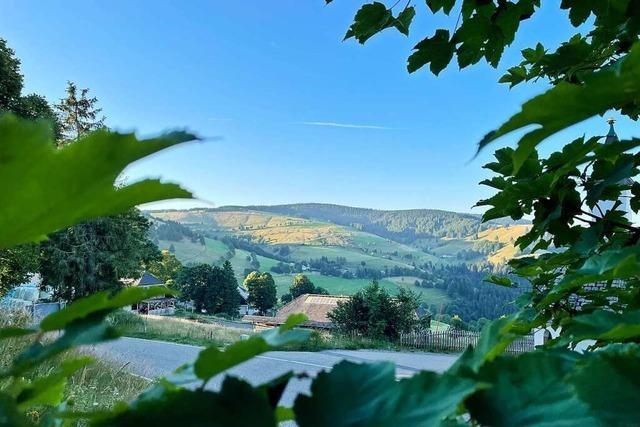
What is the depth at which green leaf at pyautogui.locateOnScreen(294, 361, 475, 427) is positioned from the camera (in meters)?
0.16

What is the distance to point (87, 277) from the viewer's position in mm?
13102

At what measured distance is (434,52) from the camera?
91 cm

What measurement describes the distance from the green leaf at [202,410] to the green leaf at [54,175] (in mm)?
74

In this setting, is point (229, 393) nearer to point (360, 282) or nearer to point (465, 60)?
point (465, 60)

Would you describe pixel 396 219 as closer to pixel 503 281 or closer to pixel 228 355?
pixel 503 281

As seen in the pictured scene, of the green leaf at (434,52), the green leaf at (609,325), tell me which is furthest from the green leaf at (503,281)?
the green leaf at (609,325)

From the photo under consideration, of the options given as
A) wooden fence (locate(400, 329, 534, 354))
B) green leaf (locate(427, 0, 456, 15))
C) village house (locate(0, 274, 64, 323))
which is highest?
green leaf (locate(427, 0, 456, 15))

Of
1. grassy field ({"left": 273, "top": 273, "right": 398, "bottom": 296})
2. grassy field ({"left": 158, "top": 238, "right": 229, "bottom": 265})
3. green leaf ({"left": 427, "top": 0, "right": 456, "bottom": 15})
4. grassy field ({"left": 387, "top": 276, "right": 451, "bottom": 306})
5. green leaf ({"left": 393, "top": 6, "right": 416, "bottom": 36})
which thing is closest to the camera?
green leaf ({"left": 427, "top": 0, "right": 456, "bottom": 15})

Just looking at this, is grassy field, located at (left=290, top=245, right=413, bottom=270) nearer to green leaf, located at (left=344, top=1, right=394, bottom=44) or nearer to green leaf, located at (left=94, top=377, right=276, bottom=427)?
green leaf, located at (left=344, top=1, right=394, bottom=44)

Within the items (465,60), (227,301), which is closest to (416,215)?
(227,301)

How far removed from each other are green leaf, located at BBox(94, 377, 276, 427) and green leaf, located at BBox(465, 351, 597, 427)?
0.08m

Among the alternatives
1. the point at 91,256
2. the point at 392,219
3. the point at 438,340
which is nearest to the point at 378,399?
the point at 91,256

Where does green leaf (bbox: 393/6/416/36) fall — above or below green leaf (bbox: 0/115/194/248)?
above

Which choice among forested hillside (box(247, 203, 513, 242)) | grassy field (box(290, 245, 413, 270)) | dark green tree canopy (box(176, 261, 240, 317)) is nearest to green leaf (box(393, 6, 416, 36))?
dark green tree canopy (box(176, 261, 240, 317))
